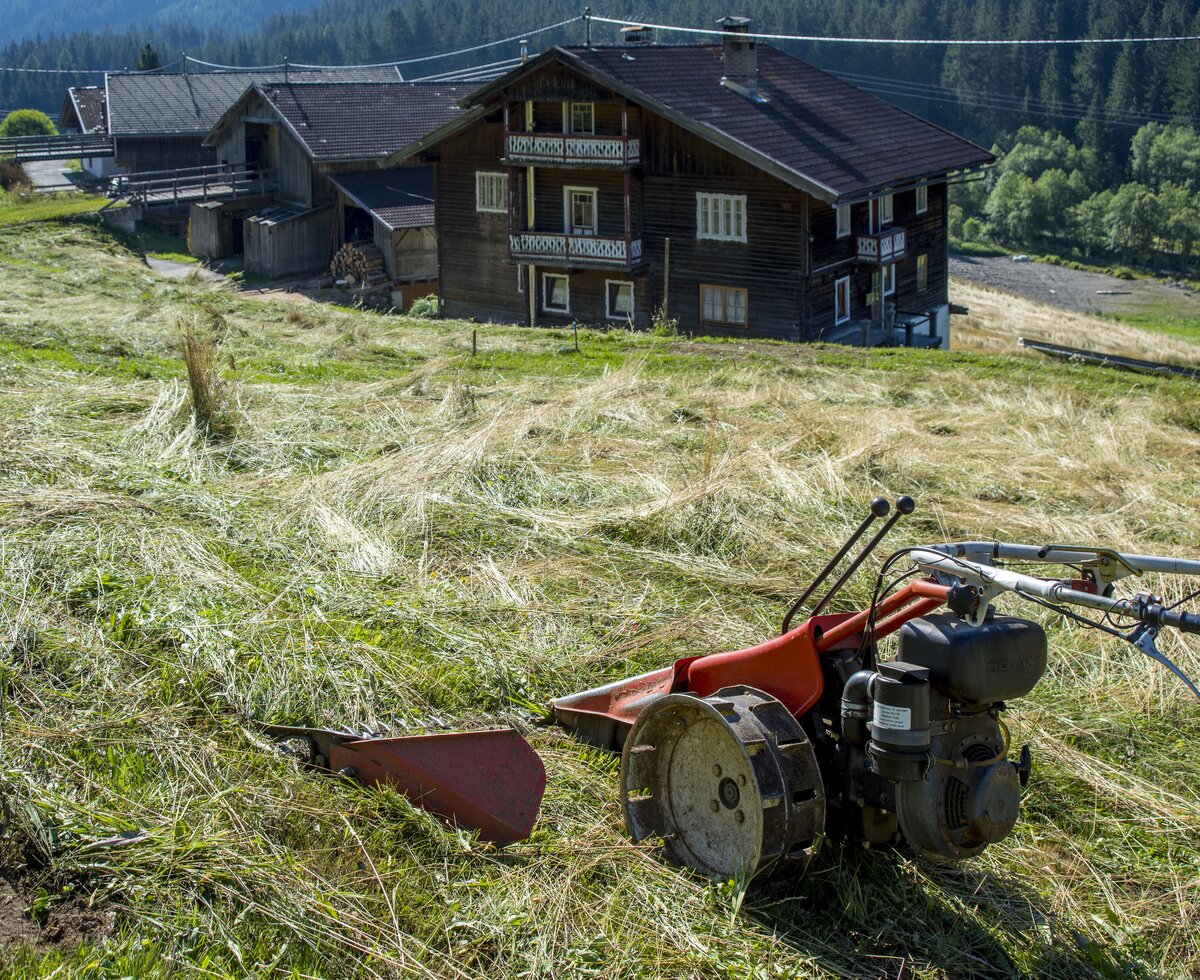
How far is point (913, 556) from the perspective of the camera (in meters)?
4.75

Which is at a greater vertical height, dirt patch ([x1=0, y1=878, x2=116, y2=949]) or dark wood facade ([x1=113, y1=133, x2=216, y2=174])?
dark wood facade ([x1=113, y1=133, x2=216, y2=174])

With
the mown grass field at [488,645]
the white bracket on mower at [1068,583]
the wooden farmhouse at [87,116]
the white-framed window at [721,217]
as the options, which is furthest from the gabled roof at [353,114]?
the white bracket on mower at [1068,583]

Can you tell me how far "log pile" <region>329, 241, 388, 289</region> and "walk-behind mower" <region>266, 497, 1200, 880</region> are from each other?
32993mm

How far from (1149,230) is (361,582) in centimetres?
8024

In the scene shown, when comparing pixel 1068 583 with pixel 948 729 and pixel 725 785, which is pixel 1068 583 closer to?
pixel 948 729

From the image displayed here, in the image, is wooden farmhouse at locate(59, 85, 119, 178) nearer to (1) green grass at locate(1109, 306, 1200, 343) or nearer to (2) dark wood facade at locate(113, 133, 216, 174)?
(2) dark wood facade at locate(113, 133, 216, 174)

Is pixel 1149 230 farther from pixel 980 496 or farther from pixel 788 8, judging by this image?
pixel 980 496

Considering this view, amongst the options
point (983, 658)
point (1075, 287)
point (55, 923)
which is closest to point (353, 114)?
point (55, 923)

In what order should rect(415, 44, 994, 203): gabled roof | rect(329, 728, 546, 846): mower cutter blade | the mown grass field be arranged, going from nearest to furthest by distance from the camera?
the mown grass field < rect(329, 728, 546, 846): mower cutter blade < rect(415, 44, 994, 203): gabled roof

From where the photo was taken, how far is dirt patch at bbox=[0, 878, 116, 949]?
473cm

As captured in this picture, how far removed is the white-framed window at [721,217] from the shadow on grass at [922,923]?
24752mm

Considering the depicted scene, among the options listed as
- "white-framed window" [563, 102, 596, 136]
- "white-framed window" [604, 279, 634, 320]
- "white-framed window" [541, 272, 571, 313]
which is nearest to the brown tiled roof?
"white-framed window" [541, 272, 571, 313]

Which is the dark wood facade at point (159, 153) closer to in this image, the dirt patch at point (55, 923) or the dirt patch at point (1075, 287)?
the dirt patch at point (1075, 287)

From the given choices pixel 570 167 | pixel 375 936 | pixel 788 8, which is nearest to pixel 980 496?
pixel 375 936
